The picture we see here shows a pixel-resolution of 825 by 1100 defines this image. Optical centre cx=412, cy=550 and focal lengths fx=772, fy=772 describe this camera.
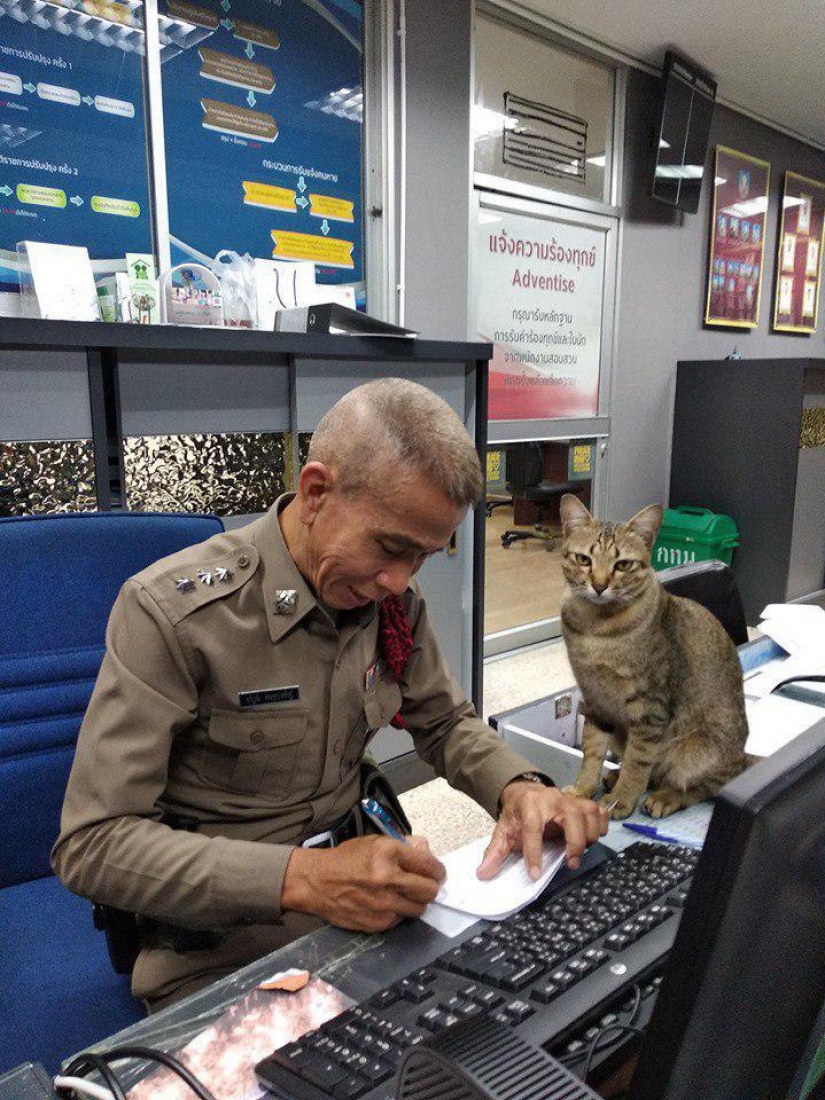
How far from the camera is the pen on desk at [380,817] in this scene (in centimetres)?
106

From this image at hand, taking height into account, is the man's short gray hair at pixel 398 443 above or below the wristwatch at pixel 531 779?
above

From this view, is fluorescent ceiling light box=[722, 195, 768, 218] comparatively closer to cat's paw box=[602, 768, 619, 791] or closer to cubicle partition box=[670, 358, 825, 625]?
cubicle partition box=[670, 358, 825, 625]

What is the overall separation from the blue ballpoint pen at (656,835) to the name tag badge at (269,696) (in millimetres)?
477

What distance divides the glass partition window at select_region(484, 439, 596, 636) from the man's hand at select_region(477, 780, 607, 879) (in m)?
2.74

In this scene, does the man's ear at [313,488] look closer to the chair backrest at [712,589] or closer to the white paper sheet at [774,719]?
the white paper sheet at [774,719]

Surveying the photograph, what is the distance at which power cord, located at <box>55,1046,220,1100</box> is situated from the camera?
1.84ft

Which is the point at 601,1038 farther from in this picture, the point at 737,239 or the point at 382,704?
the point at 737,239

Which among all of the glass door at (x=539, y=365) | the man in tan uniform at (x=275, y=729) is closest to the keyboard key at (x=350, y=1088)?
the man in tan uniform at (x=275, y=729)

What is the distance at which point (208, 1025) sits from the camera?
66 cm

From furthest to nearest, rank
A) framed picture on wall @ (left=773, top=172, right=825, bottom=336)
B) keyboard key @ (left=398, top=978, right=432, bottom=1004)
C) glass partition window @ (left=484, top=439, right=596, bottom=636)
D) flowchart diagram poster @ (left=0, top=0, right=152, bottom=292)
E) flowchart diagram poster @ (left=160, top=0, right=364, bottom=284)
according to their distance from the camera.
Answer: framed picture on wall @ (left=773, top=172, right=825, bottom=336) → glass partition window @ (left=484, top=439, right=596, bottom=636) → flowchart diagram poster @ (left=160, top=0, right=364, bottom=284) → flowchart diagram poster @ (left=0, top=0, right=152, bottom=292) → keyboard key @ (left=398, top=978, right=432, bottom=1004)

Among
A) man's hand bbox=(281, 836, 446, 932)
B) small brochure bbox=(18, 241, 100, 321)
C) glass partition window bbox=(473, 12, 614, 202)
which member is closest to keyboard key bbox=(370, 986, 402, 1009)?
man's hand bbox=(281, 836, 446, 932)

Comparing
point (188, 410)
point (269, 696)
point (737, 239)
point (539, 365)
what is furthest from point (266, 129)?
point (737, 239)

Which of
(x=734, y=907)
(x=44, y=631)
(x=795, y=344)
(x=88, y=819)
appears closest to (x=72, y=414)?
(x=44, y=631)

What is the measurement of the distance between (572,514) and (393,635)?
1.54 feet
